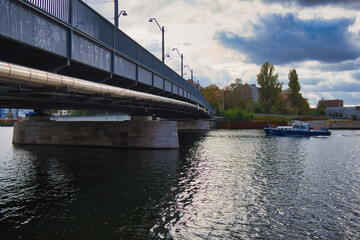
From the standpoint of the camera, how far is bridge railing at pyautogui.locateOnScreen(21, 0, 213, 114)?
1570cm

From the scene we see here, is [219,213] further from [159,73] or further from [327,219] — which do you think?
[159,73]

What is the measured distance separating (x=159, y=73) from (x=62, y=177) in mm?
15171

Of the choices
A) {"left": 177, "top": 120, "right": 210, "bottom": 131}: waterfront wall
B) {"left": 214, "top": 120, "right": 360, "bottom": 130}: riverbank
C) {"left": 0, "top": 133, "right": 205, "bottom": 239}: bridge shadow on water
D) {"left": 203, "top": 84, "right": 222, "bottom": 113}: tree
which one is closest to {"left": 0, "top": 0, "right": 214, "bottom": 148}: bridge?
{"left": 0, "top": 133, "right": 205, "bottom": 239}: bridge shadow on water

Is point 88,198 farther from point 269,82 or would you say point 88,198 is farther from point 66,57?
point 269,82

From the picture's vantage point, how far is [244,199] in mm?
15820

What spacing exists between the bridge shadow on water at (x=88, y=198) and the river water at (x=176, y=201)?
4 cm

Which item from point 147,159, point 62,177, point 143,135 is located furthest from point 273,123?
point 62,177

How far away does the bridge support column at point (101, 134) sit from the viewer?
3831 centimetres

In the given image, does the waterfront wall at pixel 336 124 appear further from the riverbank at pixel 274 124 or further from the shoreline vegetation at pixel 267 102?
the shoreline vegetation at pixel 267 102

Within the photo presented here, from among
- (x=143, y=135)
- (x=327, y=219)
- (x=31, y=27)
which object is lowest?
(x=327, y=219)

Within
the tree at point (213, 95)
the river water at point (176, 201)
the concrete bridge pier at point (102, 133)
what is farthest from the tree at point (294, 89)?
the river water at point (176, 201)

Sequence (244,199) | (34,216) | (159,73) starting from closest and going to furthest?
(34,216)
(244,199)
(159,73)

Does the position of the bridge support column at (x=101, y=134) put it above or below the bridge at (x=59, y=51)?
below

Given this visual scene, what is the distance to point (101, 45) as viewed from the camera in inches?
762
